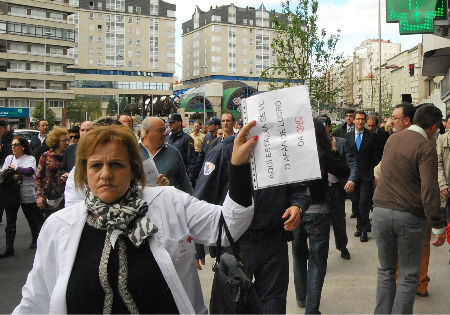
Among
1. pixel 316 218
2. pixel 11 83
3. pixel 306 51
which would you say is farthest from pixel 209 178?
pixel 11 83

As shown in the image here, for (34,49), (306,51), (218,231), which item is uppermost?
(34,49)

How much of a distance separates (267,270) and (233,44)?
123288mm

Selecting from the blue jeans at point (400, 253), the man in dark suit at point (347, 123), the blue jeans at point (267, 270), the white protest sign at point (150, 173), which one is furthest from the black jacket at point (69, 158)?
the man in dark suit at point (347, 123)

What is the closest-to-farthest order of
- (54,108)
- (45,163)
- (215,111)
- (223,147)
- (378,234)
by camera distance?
(223,147) < (378,234) < (45,163) < (215,111) < (54,108)

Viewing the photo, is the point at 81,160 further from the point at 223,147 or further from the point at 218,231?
the point at 223,147

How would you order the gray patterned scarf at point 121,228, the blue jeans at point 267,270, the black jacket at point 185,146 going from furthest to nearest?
1. the black jacket at point 185,146
2. the blue jeans at point 267,270
3. the gray patterned scarf at point 121,228

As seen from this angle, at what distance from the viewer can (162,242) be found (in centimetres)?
219

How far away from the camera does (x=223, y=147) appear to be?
396 cm

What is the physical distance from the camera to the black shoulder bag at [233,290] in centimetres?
210

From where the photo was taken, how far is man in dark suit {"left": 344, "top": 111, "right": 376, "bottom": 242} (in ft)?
27.1

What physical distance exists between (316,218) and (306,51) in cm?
1542

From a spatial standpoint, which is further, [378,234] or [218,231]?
[378,234]

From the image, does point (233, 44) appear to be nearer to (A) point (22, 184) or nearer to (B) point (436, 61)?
(B) point (436, 61)

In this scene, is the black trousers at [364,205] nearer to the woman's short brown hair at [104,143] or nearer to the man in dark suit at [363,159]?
the man in dark suit at [363,159]
